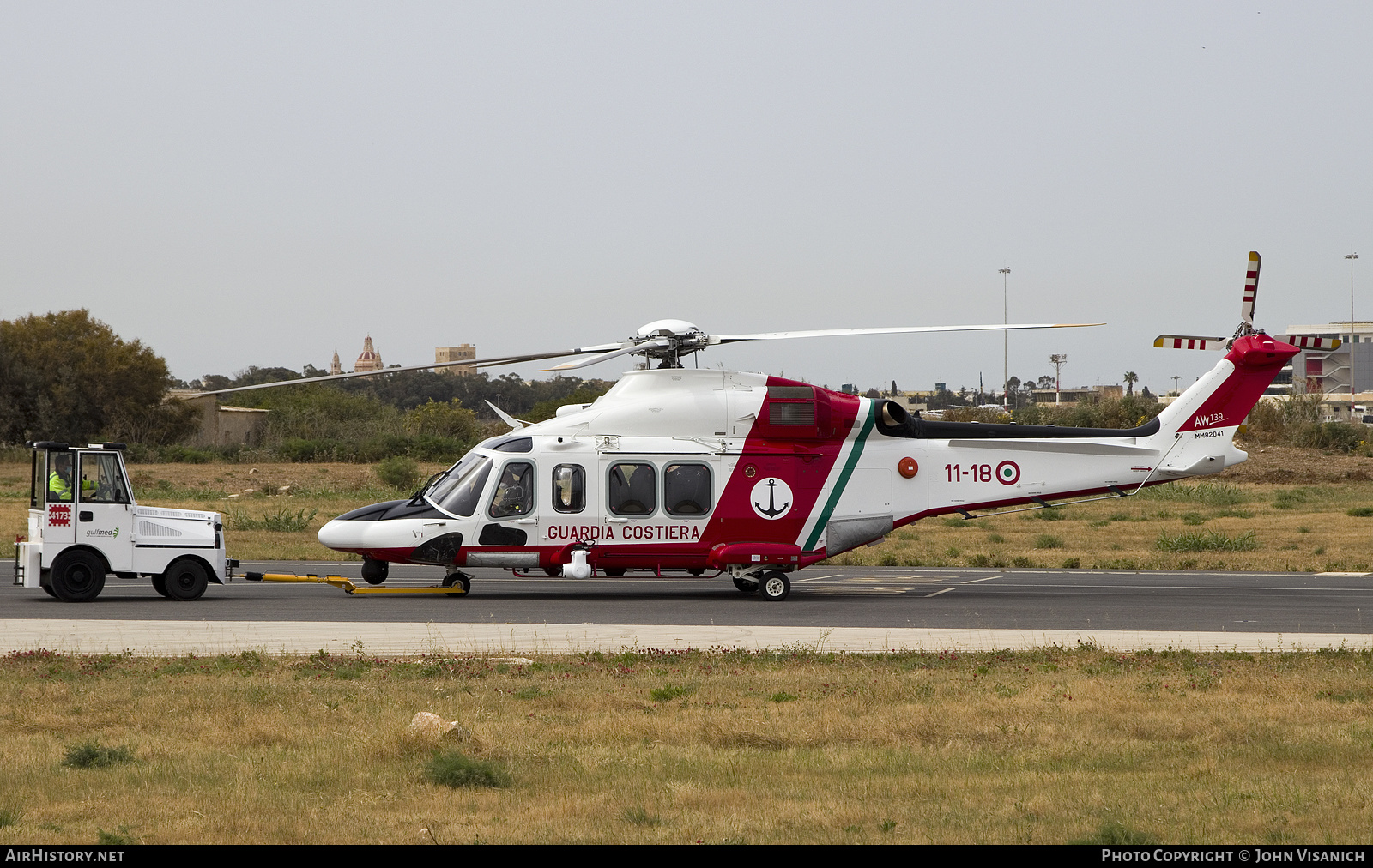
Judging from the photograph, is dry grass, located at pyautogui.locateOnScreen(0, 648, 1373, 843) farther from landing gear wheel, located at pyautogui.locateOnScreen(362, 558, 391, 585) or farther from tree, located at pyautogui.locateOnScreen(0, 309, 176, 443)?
tree, located at pyautogui.locateOnScreen(0, 309, 176, 443)

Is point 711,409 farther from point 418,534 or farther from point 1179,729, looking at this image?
point 1179,729

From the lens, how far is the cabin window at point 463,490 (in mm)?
19562

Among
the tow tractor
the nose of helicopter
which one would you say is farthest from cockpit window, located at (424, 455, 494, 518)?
the tow tractor

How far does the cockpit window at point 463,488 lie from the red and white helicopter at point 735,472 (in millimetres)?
26

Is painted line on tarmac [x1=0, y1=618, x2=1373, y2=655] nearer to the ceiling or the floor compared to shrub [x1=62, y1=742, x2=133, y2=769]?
nearer to the floor

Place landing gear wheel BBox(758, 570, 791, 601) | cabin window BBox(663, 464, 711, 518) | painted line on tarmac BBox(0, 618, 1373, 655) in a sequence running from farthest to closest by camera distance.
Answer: landing gear wheel BBox(758, 570, 791, 601) < cabin window BBox(663, 464, 711, 518) < painted line on tarmac BBox(0, 618, 1373, 655)

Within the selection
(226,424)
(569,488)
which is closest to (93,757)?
(569,488)

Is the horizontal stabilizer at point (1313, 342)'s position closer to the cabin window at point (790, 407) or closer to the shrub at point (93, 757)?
the cabin window at point (790, 407)

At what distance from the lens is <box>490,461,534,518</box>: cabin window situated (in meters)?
19.6

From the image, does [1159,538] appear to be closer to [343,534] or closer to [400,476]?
[343,534]

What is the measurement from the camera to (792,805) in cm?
764

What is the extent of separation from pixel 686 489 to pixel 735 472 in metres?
0.81

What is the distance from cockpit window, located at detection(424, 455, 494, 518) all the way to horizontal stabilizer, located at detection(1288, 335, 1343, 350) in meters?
12.9

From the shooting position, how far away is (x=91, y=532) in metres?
18.6
